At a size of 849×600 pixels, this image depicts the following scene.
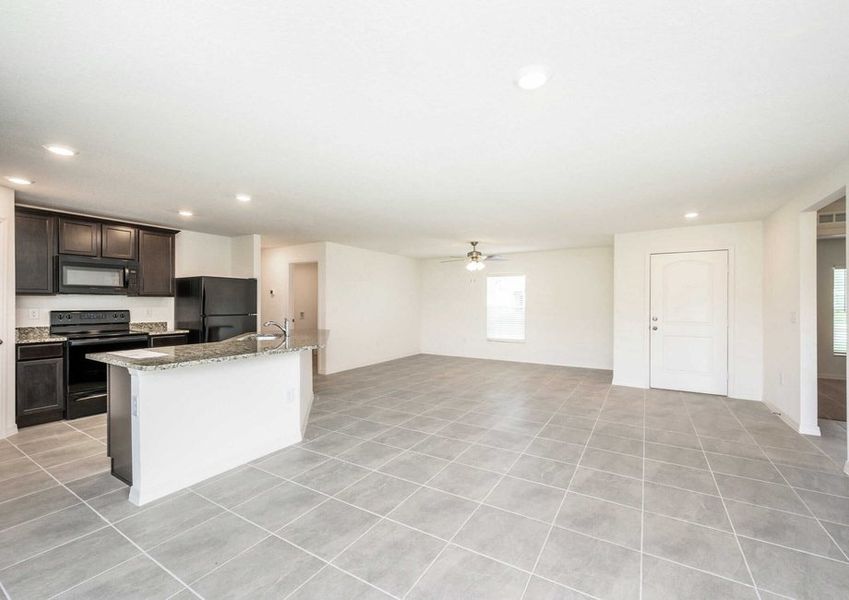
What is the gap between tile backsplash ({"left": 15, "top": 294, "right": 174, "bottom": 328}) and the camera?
14.1ft

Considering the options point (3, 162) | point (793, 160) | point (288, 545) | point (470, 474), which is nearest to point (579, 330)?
point (793, 160)

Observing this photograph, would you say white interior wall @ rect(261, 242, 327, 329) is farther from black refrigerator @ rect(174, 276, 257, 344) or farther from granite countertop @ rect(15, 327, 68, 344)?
granite countertop @ rect(15, 327, 68, 344)

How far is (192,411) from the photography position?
2.73 metres

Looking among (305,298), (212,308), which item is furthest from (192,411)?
(305,298)

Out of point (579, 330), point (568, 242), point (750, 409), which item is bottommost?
point (750, 409)

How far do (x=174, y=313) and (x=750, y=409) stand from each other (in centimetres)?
793

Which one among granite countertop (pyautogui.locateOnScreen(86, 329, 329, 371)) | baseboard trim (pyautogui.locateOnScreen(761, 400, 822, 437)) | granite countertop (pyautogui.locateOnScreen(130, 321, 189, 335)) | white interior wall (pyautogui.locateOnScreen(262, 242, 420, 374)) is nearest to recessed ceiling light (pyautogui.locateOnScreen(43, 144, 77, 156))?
granite countertop (pyautogui.locateOnScreen(86, 329, 329, 371))

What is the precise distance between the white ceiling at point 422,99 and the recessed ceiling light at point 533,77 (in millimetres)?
54

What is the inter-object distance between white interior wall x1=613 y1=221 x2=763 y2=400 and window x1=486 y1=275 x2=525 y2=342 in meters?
2.48

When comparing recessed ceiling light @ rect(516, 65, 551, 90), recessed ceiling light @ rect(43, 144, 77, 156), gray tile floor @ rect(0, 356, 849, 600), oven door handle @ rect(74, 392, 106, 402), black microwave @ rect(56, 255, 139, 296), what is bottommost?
gray tile floor @ rect(0, 356, 849, 600)

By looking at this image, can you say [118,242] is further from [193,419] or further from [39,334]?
[193,419]

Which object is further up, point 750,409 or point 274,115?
point 274,115

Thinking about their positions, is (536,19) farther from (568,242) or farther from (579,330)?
(579,330)

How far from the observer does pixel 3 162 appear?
117 inches
